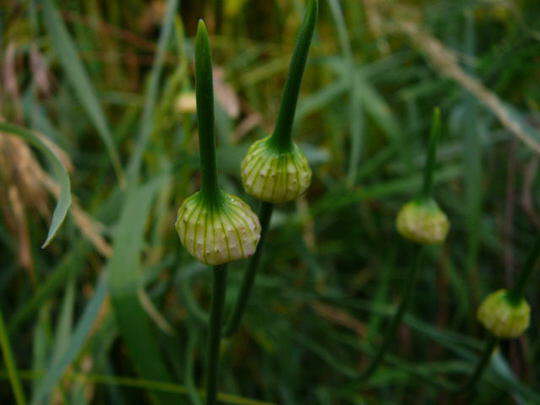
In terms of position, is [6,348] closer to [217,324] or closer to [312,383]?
[217,324]

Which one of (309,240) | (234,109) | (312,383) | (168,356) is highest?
(234,109)

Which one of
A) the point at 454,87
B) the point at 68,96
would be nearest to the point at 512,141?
the point at 454,87

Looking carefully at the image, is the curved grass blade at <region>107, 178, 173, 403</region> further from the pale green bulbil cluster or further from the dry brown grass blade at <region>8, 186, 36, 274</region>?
the pale green bulbil cluster

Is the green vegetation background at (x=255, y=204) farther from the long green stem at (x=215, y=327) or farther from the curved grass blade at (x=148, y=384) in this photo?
the long green stem at (x=215, y=327)

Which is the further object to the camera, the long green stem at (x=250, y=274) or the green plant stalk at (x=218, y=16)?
the green plant stalk at (x=218, y=16)

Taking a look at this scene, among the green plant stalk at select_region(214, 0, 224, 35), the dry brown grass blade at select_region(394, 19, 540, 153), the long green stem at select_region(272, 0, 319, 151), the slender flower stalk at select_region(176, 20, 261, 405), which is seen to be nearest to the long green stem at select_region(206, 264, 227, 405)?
the slender flower stalk at select_region(176, 20, 261, 405)

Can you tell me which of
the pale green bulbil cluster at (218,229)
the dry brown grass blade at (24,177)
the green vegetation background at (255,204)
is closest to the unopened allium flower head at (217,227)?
the pale green bulbil cluster at (218,229)
